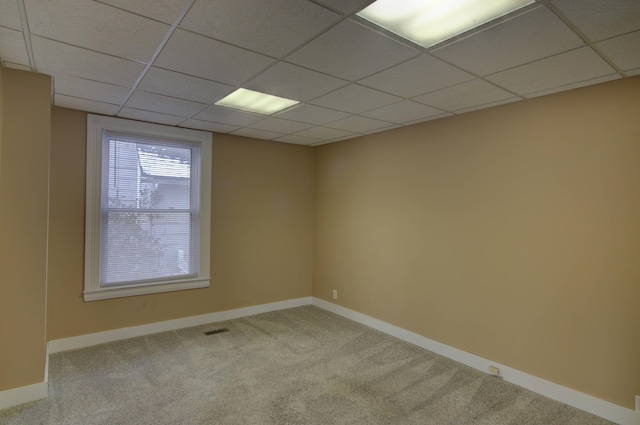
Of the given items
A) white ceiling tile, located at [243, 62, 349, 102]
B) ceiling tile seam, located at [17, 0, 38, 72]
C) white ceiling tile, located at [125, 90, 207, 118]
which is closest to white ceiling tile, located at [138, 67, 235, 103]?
white ceiling tile, located at [125, 90, 207, 118]

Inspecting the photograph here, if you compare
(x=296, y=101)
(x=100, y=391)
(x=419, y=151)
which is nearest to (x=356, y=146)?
(x=419, y=151)

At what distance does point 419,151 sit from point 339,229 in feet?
5.51

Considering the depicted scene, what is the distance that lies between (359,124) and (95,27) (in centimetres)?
262

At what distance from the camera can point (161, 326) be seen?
4.10 m

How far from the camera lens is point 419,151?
3.86 meters

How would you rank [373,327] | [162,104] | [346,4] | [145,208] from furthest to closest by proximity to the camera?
[373,327] → [145,208] → [162,104] → [346,4]

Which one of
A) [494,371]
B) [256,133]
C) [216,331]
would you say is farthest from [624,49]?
[216,331]

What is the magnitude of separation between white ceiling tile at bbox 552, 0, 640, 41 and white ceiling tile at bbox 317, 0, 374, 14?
2.88 feet

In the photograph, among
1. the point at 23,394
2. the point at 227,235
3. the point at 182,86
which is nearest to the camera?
the point at 23,394

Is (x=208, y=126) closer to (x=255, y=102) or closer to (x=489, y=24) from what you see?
(x=255, y=102)

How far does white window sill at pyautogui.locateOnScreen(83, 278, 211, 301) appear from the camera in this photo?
3686mm

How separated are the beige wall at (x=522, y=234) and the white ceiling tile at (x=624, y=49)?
37cm

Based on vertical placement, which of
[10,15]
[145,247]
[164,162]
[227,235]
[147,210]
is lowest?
[145,247]

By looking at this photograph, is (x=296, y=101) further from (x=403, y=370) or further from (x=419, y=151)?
(x=403, y=370)
